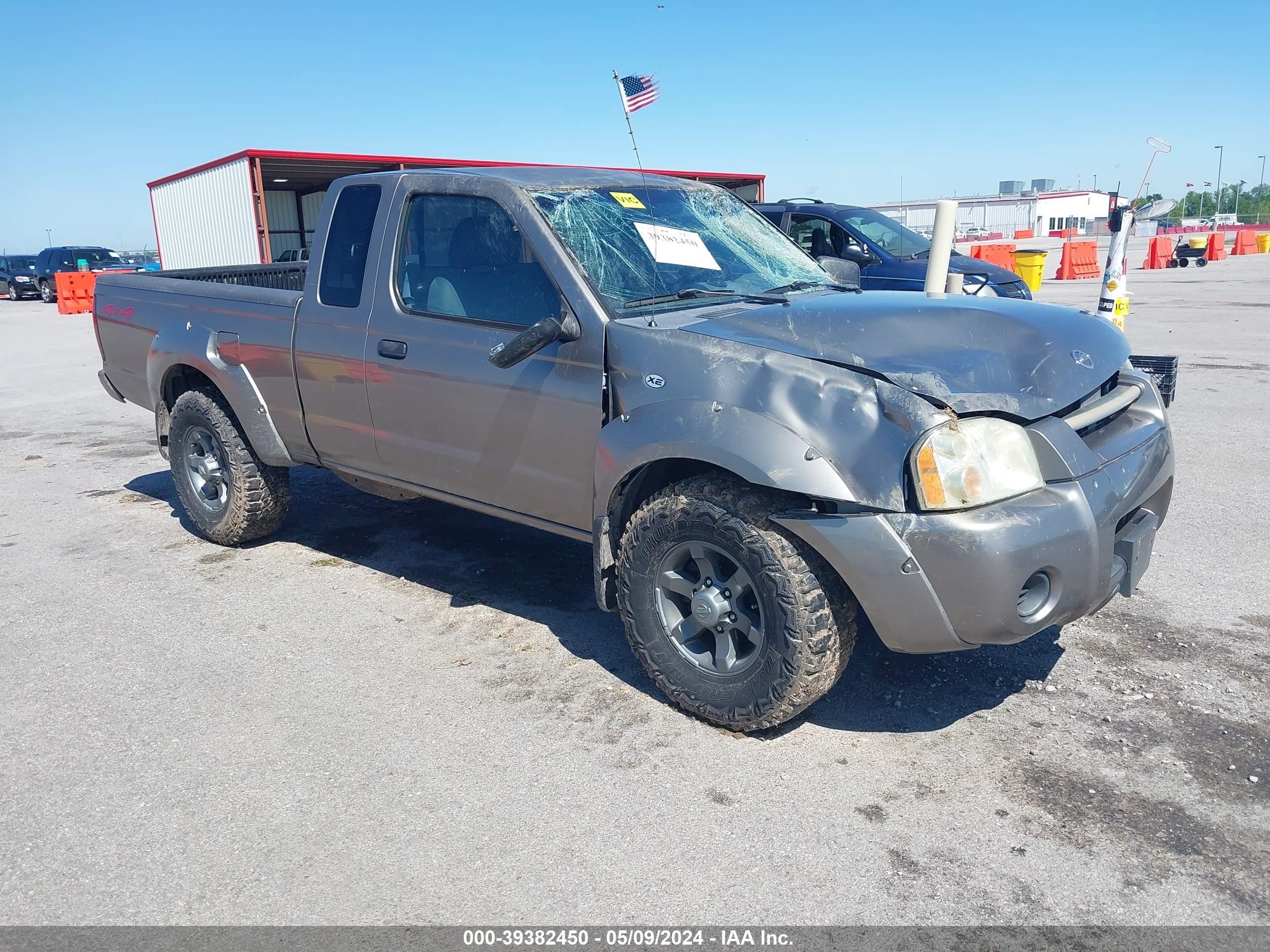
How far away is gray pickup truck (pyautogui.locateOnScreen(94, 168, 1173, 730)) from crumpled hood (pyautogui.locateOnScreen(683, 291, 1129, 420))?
13 millimetres

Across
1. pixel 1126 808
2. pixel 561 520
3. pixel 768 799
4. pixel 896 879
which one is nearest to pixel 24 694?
pixel 561 520

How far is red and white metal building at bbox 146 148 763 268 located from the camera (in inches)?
918

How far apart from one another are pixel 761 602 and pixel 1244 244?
4648 centimetres

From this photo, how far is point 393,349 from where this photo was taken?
438cm

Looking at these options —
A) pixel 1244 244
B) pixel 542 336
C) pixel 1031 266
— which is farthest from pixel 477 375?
pixel 1244 244

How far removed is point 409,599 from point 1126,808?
3152mm

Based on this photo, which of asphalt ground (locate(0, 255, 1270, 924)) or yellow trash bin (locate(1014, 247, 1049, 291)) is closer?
asphalt ground (locate(0, 255, 1270, 924))

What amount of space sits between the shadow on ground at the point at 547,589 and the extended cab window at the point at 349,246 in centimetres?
146

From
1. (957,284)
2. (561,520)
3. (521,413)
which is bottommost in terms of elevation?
(561,520)

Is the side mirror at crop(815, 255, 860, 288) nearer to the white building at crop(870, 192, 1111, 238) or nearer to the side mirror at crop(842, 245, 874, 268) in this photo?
the side mirror at crop(842, 245, 874, 268)

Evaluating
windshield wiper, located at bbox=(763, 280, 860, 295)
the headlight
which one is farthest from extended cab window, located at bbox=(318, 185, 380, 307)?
the headlight

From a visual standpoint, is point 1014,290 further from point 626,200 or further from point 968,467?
point 968,467

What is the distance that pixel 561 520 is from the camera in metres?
4.00

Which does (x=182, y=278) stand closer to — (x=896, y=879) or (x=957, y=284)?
(x=957, y=284)
